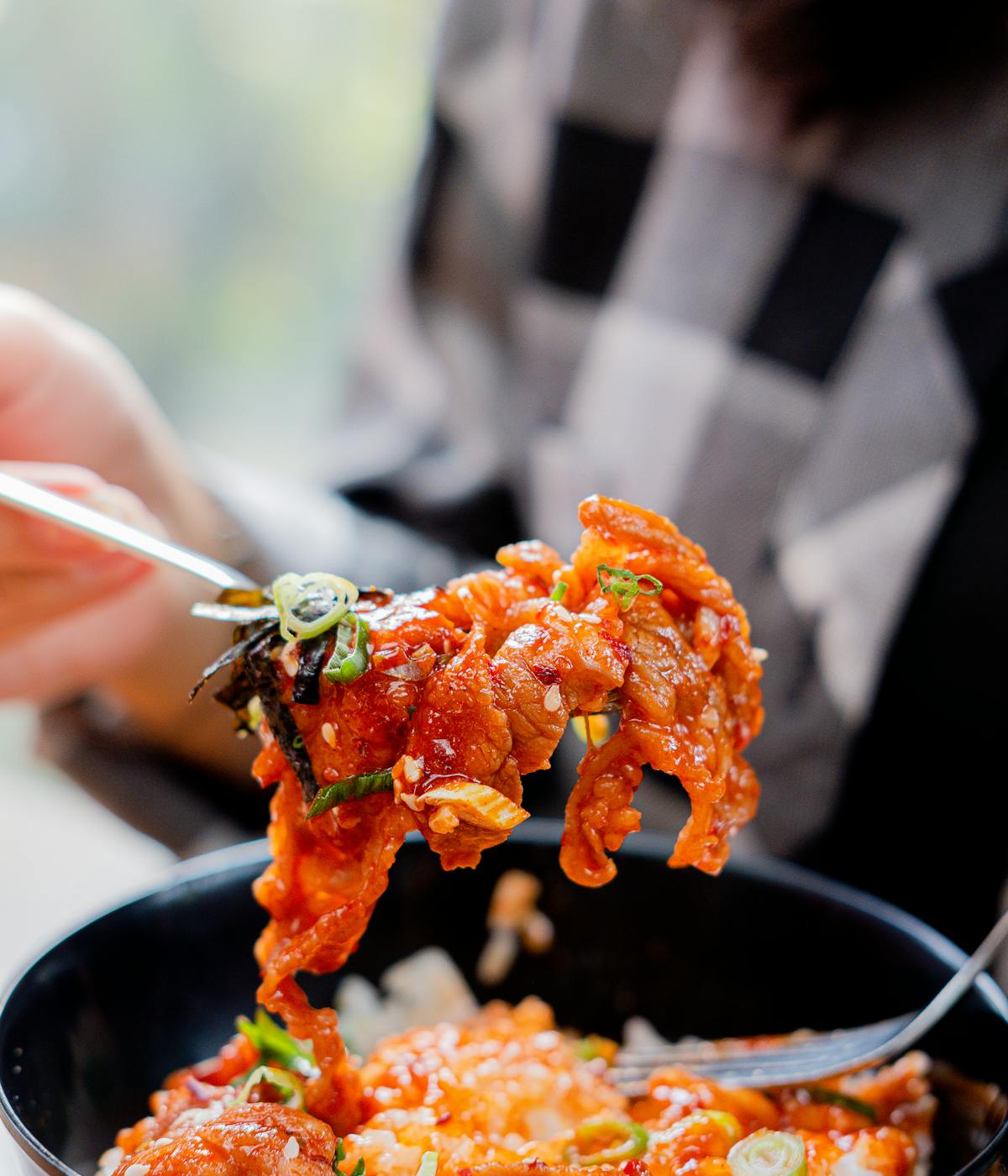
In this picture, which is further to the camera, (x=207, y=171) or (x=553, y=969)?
(x=207, y=171)

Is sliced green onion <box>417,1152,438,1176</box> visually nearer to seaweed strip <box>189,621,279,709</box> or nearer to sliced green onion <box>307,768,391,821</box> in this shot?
sliced green onion <box>307,768,391,821</box>

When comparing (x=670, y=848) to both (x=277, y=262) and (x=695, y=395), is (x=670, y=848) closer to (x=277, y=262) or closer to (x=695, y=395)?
(x=695, y=395)

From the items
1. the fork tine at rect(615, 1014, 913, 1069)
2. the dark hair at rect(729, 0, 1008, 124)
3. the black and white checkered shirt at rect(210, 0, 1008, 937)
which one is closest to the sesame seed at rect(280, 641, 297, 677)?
the fork tine at rect(615, 1014, 913, 1069)

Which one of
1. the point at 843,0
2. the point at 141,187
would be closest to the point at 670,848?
the point at 843,0

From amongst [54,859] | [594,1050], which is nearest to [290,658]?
[594,1050]

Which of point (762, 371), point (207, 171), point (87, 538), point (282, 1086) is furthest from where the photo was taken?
point (207, 171)

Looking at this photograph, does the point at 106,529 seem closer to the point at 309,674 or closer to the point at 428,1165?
the point at 309,674
